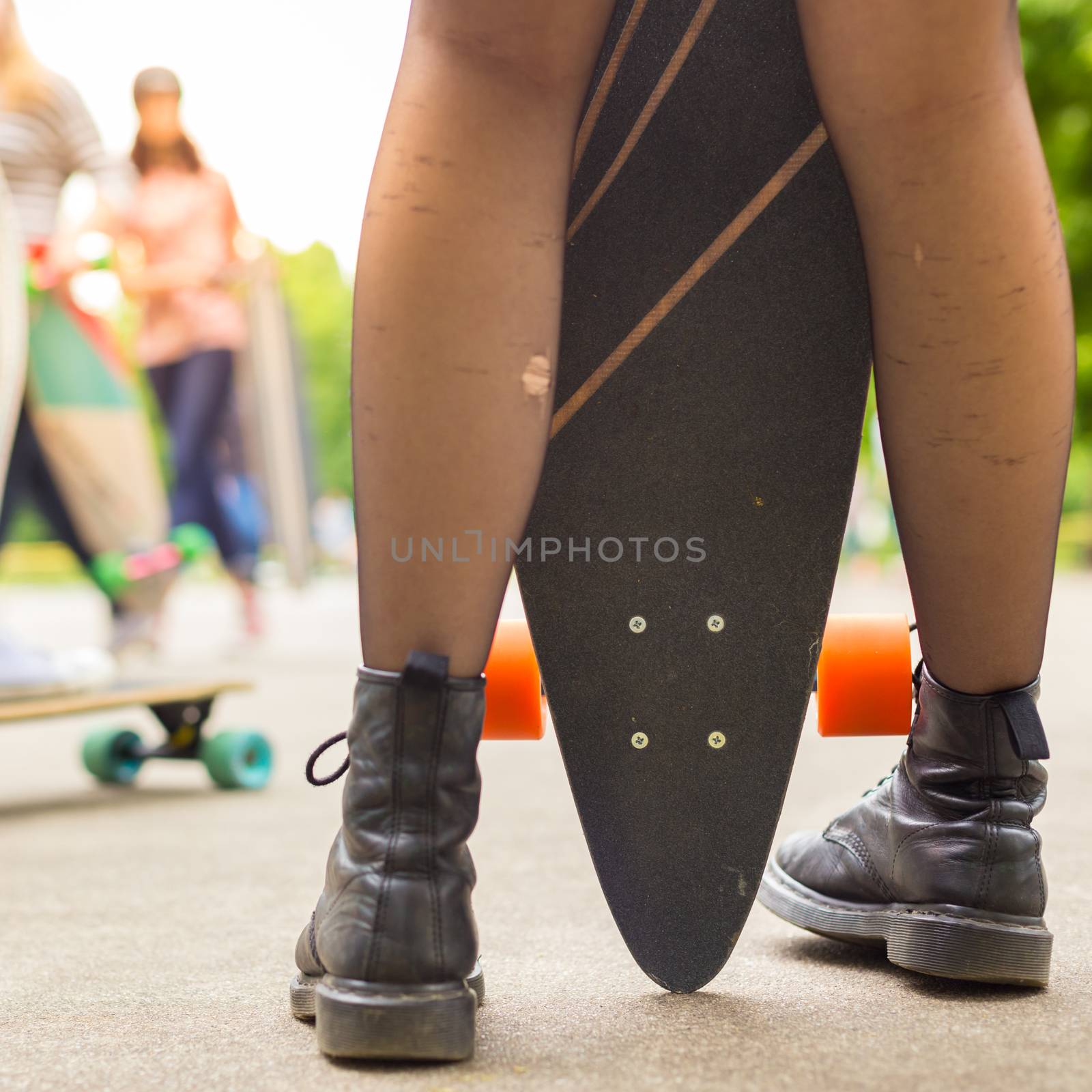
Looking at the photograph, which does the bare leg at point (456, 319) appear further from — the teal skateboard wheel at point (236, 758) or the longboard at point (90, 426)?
the longboard at point (90, 426)

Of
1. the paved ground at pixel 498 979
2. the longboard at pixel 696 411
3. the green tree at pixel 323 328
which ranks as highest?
the green tree at pixel 323 328

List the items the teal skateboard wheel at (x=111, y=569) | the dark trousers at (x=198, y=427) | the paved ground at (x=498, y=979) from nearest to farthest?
the paved ground at (x=498, y=979), the teal skateboard wheel at (x=111, y=569), the dark trousers at (x=198, y=427)

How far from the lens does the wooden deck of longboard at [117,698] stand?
7.06 feet

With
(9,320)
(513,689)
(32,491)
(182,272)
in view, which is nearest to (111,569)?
(32,491)

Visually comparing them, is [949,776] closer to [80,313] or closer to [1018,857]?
[1018,857]

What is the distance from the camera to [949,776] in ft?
3.53

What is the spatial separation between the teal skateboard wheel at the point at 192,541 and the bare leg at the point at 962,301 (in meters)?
3.75

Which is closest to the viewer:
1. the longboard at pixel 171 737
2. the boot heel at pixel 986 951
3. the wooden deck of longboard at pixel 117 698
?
the boot heel at pixel 986 951

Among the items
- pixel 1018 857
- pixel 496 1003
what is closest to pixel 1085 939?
pixel 1018 857

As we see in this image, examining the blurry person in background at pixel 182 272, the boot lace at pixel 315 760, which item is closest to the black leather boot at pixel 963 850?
the boot lace at pixel 315 760

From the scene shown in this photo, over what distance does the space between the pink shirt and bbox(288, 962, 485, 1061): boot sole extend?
455 cm

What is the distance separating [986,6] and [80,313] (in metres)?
3.44

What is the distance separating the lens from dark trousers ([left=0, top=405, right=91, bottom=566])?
3939 mm

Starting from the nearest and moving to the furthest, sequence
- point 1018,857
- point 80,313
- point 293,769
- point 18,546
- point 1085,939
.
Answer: point 1018,857 < point 1085,939 < point 293,769 < point 80,313 < point 18,546
